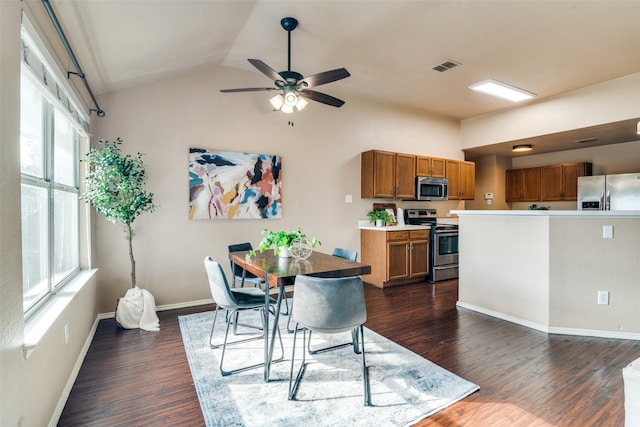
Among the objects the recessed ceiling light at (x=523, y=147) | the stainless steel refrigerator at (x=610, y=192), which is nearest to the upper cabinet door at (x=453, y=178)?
the recessed ceiling light at (x=523, y=147)

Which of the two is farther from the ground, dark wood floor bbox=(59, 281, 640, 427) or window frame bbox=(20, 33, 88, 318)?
window frame bbox=(20, 33, 88, 318)

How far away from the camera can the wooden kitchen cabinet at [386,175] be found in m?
5.04

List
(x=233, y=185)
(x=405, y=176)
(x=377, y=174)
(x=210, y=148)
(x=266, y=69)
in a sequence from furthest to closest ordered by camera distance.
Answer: (x=405, y=176) → (x=377, y=174) → (x=233, y=185) → (x=210, y=148) → (x=266, y=69)

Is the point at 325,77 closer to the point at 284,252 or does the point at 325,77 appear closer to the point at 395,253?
the point at 284,252

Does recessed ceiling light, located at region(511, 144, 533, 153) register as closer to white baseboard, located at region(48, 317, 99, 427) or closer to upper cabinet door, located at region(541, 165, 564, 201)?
upper cabinet door, located at region(541, 165, 564, 201)

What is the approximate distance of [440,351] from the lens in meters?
2.74

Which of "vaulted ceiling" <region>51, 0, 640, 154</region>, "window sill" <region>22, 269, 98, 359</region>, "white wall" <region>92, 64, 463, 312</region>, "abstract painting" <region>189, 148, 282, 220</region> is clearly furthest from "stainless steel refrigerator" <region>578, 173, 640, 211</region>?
"window sill" <region>22, 269, 98, 359</region>

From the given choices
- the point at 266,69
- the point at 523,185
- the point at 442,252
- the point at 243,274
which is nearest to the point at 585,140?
the point at 523,185

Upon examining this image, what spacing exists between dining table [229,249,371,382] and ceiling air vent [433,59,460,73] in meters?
2.77

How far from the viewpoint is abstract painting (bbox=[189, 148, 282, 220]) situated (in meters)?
3.95

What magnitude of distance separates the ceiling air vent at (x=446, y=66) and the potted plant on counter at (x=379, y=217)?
Result: 7.10 ft

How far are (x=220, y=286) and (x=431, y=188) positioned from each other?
14.0 feet

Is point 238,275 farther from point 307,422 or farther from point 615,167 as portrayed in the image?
point 615,167

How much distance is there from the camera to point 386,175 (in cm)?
512
